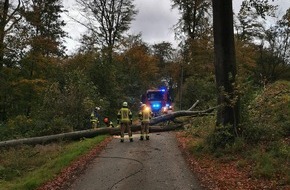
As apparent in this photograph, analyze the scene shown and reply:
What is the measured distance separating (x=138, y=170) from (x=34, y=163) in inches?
173

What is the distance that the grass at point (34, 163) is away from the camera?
446 inches

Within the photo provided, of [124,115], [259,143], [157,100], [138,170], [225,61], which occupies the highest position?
[225,61]

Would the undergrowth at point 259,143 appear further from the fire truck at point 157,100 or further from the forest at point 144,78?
the fire truck at point 157,100

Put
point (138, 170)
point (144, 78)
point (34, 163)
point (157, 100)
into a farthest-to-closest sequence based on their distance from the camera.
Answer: point (144, 78) → point (157, 100) → point (34, 163) → point (138, 170)

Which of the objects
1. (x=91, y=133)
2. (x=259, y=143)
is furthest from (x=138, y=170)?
(x=91, y=133)

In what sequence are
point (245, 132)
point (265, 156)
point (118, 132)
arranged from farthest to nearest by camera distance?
1. point (118, 132)
2. point (245, 132)
3. point (265, 156)

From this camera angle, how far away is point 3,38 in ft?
82.8

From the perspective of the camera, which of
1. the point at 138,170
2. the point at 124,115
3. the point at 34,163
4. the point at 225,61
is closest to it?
the point at 138,170

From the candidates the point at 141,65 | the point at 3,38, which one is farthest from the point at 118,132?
the point at 141,65

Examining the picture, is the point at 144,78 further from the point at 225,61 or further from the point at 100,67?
the point at 225,61

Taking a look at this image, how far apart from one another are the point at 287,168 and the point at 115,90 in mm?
26256

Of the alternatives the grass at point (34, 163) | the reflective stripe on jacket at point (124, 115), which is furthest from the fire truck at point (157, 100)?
the grass at point (34, 163)

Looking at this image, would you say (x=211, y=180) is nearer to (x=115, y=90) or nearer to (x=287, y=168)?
(x=287, y=168)

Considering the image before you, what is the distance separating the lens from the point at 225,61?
45.6 ft
